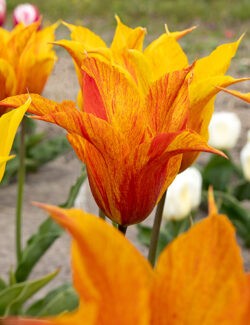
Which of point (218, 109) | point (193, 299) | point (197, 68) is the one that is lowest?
point (218, 109)

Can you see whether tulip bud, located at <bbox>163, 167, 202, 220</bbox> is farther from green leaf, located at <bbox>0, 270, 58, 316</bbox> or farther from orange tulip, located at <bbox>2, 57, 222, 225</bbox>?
orange tulip, located at <bbox>2, 57, 222, 225</bbox>

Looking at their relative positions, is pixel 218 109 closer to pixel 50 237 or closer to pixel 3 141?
pixel 50 237

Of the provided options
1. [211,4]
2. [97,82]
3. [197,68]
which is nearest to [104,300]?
[97,82]

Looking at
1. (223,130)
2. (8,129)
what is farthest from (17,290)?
(223,130)

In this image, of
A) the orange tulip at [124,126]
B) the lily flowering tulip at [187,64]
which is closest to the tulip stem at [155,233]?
the lily flowering tulip at [187,64]

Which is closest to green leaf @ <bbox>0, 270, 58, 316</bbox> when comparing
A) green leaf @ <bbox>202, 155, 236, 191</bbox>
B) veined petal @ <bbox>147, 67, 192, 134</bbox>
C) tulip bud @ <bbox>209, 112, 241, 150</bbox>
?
veined petal @ <bbox>147, 67, 192, 134</bbox>

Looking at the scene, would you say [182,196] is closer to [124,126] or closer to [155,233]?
[155,233]
